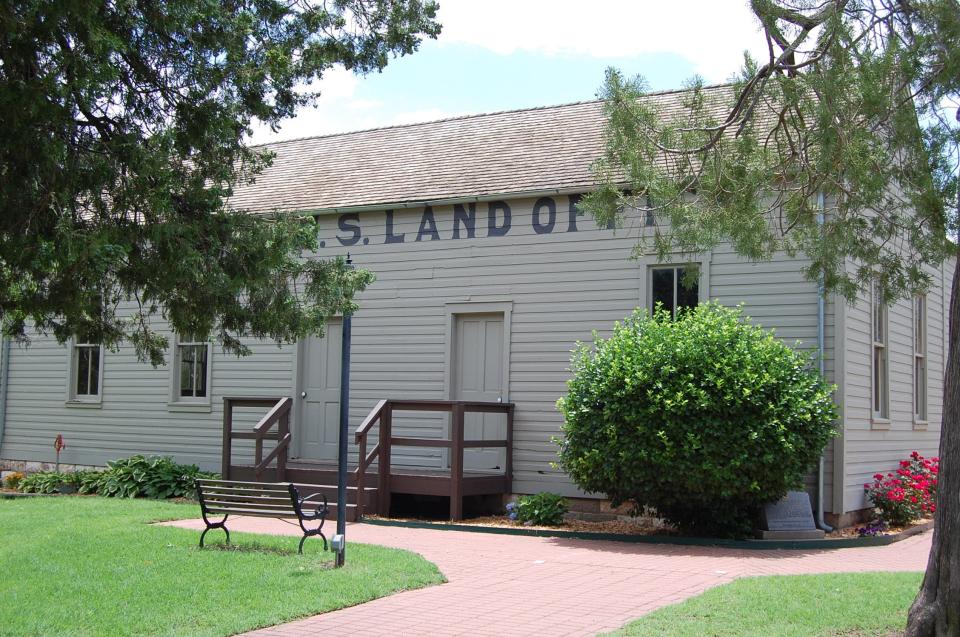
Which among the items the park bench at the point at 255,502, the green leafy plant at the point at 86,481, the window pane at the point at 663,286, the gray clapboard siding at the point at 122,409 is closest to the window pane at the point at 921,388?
the window pane at the point at 663,286

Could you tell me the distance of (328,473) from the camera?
1490 cm

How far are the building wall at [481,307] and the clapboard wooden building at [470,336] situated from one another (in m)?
0.02

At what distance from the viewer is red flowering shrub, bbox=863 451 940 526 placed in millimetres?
13680

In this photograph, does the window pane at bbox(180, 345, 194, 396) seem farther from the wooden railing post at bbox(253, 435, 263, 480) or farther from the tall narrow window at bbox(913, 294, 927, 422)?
the tall narrow window at bbox(913, 294, 927, 422)

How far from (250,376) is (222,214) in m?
9.40

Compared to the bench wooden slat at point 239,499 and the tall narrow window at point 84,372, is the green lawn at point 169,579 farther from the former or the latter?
the tall narrow window at point 84,372

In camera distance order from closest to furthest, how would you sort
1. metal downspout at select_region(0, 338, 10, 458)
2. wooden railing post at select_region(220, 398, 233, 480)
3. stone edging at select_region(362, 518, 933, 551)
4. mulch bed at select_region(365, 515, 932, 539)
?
stone edging at select_region(362, 518, 933, 551) < mulch bed at select_region(365, 515, 932, 539) < wooden railing post at select_region(220, 398, 233, 480) < metal downspout at select_region(0, 338, 10, 458)

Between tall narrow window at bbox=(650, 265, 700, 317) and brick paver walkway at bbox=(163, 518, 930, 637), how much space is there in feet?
11.8

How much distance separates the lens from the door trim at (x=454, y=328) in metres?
15.0

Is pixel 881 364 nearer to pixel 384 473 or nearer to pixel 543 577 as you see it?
pixel 384 473

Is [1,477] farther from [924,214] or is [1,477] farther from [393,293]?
[924,214]

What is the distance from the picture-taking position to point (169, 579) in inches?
350

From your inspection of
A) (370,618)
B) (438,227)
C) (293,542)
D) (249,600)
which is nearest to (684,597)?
(370,618)

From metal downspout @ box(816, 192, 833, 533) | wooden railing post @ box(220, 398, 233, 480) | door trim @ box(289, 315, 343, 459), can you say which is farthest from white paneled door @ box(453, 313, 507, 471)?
metal downspout @ box(816, 192, 833, 533)
